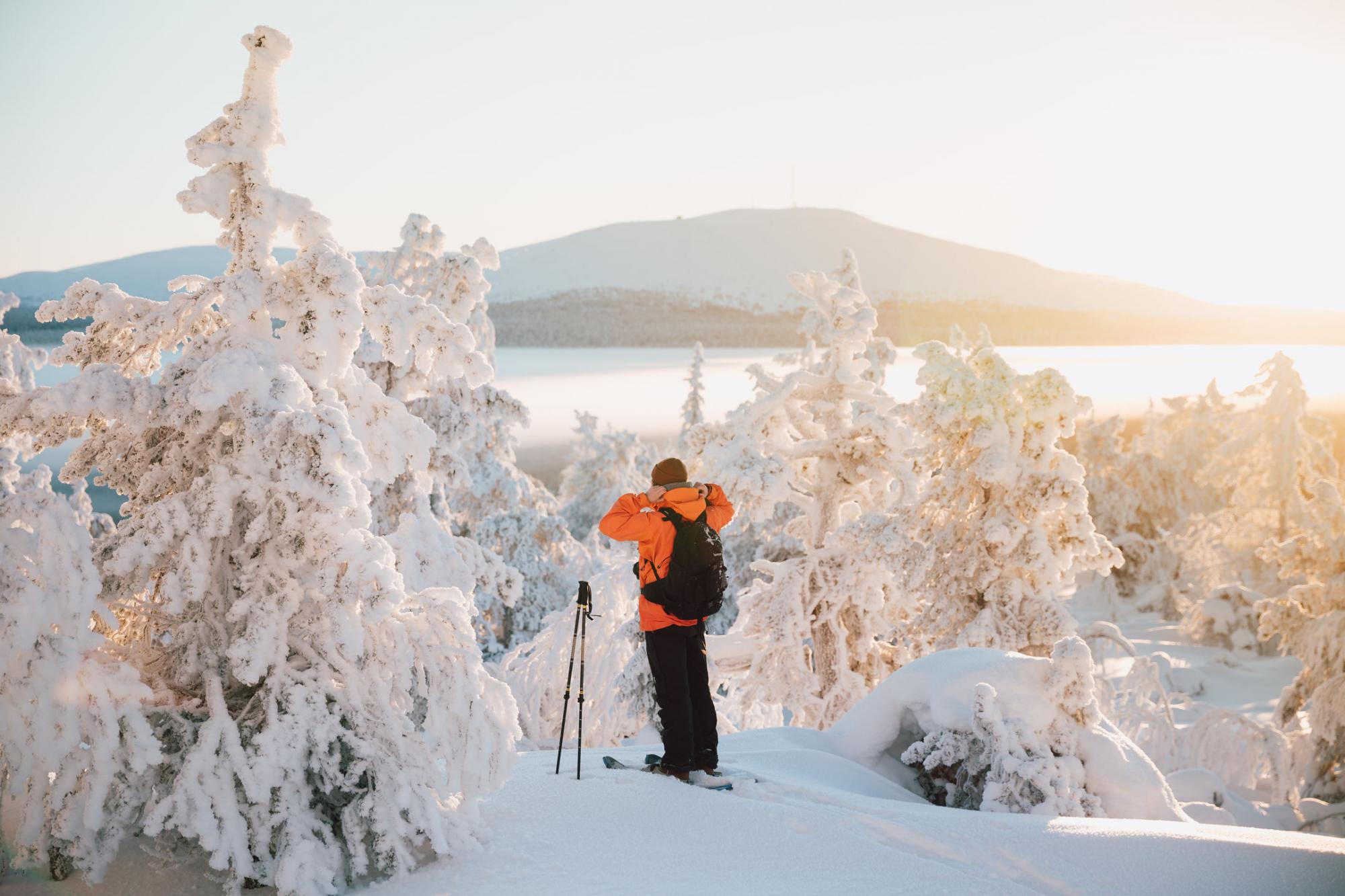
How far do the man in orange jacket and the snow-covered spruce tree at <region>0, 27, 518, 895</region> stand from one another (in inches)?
49.6

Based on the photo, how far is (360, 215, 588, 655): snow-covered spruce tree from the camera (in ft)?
41.7

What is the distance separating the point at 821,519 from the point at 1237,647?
2683 centimetres

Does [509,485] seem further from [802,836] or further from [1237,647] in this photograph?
[1237,647]

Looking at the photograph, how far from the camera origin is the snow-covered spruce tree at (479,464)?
12.7m

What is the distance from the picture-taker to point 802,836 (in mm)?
5301

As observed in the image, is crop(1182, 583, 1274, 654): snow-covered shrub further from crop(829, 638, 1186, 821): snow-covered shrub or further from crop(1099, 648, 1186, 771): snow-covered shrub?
crop(829, 638, 1186, 821): snow-covered shrub

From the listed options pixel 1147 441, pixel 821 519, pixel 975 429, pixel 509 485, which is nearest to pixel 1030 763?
pixel 975 429

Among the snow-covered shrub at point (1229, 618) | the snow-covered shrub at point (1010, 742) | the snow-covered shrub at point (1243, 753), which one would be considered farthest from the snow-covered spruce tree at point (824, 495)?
the snow-covered shrub at point (1229, 618)

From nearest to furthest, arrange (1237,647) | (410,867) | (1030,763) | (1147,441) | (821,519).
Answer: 1. (410,867)
2. (1030,763)
3. (821,519)
4. (1237,647)
5. (1147,441)

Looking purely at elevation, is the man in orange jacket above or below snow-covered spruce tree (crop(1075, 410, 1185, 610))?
above

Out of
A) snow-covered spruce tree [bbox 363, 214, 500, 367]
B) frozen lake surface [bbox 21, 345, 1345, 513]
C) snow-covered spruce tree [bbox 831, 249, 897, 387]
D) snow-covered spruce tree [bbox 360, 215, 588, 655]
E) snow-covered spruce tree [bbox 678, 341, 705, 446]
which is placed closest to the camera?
snow-covered spruce tree [bbox 360, 215, 588, 655]

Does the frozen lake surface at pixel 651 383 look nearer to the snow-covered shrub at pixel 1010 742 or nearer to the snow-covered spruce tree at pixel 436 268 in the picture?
the snow-covered spruce tree at pixel 436 268

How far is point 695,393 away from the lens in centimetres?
4325

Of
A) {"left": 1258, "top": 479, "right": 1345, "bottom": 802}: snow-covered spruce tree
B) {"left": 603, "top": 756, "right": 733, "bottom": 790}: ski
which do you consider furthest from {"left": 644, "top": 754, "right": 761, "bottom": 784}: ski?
{"left": 1258, "top": 479, "right": 1345, "bottom": 802}: snow-covered spruce tree
